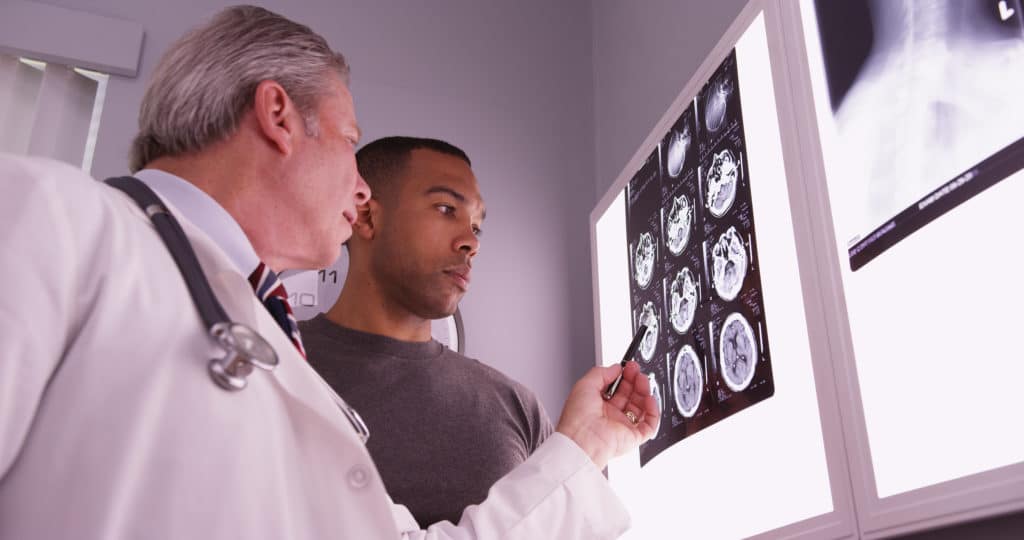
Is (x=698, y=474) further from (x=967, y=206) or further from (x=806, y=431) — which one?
(x=967, y=206)

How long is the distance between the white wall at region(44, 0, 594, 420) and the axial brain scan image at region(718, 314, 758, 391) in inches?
37.1

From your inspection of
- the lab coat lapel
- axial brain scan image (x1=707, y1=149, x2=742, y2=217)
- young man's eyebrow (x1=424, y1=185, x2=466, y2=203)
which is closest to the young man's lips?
young man's eyebrow (x1=424, y1=185, x2=466, y2=203)

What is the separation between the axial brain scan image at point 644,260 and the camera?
1737 mm

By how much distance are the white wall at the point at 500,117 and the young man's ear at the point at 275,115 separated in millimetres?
1286

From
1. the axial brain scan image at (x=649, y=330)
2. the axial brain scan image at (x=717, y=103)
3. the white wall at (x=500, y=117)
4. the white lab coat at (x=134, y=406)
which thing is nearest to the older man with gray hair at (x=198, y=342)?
the white lab coat at (x=134, y=406)

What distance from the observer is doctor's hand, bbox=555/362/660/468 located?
128cm

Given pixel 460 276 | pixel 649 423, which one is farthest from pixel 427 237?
pixel 649 423

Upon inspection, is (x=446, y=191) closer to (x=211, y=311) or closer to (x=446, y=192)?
(x=446, y=192)

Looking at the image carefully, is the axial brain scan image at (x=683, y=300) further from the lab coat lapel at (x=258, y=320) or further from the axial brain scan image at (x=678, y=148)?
the lab coat lapel at (x=258, y=320)

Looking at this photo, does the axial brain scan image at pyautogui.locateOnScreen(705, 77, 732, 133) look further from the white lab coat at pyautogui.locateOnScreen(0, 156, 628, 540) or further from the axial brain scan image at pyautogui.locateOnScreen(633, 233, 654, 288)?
the white lab coat at pyautogui.locateOnScreen(0, 156, 628, 540)

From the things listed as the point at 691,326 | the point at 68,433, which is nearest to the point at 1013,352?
the point at 691,326

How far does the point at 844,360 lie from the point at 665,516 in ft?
1.99

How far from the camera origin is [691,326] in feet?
4.99

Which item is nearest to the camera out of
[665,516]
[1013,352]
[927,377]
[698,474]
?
[1013,352]
